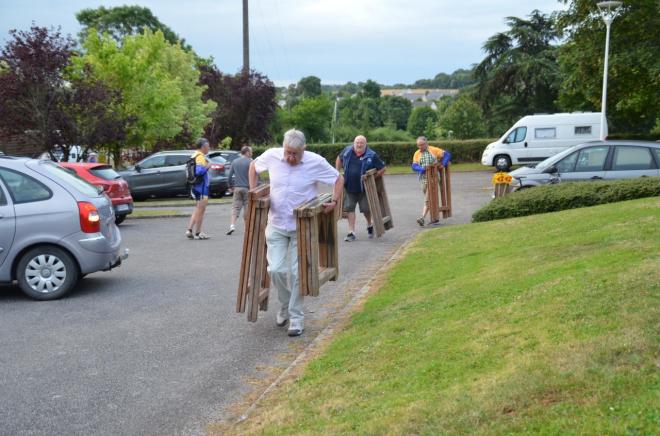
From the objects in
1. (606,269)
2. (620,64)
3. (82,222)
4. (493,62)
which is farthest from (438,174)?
(493,62)

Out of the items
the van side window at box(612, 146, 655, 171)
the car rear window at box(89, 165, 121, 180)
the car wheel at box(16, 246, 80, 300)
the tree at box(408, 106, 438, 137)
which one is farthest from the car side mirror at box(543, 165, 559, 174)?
the tree at box(408, 106, 438, 137)

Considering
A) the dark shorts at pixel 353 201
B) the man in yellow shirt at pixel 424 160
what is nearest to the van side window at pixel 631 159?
the man in yellow shirt at pixel 424 160

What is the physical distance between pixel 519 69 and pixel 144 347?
160 ft

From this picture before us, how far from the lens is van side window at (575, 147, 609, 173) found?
58.8 ft

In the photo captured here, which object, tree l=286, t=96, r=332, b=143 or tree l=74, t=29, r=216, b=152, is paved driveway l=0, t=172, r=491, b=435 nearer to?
tree l=74, t=29, r=216, b=152

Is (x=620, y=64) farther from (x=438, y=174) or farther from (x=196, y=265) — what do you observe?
(x=196, y=265)

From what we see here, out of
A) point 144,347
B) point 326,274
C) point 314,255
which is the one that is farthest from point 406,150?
point 144,347

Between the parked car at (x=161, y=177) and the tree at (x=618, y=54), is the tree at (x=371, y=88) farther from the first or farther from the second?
the parked car at (x=161, y=177)

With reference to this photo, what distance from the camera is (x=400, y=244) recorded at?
15.2m

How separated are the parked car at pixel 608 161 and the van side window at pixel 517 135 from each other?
1998 centimetres

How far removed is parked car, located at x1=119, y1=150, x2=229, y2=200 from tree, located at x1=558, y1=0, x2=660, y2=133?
1600cm

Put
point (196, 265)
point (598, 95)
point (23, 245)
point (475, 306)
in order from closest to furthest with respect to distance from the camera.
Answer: point (475, 306) → point (23, 245) → point (196, 265) → point (598, 95)

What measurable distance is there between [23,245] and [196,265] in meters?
3.30

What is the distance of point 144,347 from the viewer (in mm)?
8055
